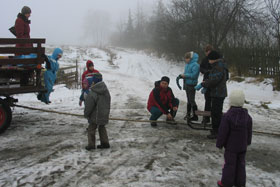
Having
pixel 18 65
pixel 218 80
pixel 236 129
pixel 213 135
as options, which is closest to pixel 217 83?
pixel 218 80

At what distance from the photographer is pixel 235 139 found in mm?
3342

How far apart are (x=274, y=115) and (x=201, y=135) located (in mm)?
3363

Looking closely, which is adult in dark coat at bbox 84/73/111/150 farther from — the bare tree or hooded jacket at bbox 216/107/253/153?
the bare tree

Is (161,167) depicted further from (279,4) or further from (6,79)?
(279,4)

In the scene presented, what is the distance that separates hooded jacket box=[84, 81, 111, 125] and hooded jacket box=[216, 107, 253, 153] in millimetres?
2177

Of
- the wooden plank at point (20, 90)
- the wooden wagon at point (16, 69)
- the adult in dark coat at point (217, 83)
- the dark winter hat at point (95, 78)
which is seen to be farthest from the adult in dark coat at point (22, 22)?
the adult in dark coat at point (217, 83)

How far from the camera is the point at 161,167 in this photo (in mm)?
4023

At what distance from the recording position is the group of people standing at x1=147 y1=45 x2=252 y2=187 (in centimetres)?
334

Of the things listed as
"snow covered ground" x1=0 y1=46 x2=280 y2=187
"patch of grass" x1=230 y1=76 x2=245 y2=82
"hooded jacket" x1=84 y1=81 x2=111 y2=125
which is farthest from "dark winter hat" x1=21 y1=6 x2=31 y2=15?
"patch of grass" x1=230 y1=76 x2=245 y2=82

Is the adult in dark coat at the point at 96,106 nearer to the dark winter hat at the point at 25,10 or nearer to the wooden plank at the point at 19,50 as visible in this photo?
the wooden plank at the point at 19,50

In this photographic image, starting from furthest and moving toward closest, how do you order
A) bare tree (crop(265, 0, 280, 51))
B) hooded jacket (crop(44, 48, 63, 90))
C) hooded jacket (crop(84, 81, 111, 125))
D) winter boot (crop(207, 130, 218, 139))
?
1. bare tree (crop(265, 0, 280, 51))
2. hooded jacket (crop(44, 48, 63, 90))
3. winter boot (crop(207, 130, 218, 139))
4. hooded jacket (crop(84, 81, 111, 125))

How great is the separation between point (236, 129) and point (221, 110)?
2.19m

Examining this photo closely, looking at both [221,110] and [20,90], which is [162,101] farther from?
[20,90]

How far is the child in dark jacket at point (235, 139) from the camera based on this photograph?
3332 millimetres
